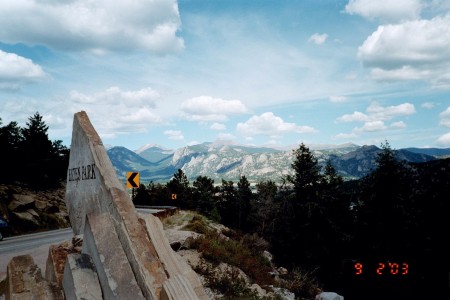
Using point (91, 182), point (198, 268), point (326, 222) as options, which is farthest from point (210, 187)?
point (91, 182)

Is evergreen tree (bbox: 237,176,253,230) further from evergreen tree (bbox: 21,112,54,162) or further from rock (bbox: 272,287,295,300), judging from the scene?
rock (bbox: 272,287,295,300)

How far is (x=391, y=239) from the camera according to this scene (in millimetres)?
41438

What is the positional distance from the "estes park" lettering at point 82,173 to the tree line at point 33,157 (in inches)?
1123

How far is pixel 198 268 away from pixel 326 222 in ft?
112

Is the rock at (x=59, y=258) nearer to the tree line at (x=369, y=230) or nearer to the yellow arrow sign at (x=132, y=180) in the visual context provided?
the yellow arrow sign at (x=132, y=180)

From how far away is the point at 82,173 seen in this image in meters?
6.69

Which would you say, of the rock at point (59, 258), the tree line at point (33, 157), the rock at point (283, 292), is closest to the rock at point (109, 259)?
the rock at point (59, 258)

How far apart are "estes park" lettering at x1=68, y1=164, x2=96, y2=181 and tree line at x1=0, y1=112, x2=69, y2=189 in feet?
93.6

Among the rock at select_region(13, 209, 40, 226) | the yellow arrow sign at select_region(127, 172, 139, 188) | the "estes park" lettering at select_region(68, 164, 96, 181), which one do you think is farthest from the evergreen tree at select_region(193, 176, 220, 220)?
the "estes park" lettering at select_region(68, 164, 96, 181)

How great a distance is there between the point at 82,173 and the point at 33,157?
3323 cm

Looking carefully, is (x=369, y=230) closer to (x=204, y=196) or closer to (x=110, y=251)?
(x=110, y=251)

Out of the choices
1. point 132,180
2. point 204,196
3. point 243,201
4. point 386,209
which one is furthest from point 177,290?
point 243,201

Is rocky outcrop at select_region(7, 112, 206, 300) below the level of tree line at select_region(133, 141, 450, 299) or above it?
above

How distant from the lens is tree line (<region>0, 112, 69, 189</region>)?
3196 cm
